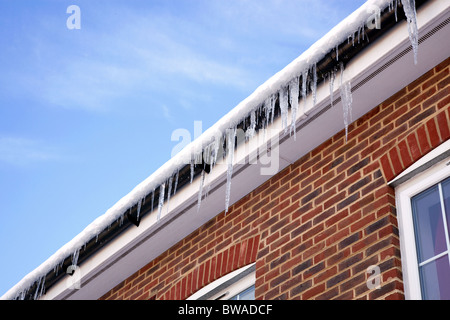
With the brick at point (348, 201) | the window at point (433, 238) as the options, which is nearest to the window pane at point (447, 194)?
the window at point (433, 238)

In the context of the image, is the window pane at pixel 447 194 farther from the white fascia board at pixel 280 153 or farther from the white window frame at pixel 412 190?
the white fascia board at pixel 280 153

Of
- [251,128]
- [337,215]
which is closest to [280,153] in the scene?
[251,128]

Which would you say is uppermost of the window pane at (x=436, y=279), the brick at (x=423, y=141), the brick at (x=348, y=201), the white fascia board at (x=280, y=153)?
the white fascia board at (x=280, y=153)

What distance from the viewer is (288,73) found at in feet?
18.1

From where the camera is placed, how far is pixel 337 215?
5.42m

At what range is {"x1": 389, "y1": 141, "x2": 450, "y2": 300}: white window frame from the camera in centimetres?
477

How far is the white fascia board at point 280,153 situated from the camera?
5.23m

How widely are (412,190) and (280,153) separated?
1.23 metres

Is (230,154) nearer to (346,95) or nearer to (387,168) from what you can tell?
(346,95)

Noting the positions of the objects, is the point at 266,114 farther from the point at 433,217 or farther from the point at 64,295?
the point at 64,295

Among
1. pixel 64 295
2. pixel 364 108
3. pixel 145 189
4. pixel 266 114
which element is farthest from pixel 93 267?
pixel 364 108

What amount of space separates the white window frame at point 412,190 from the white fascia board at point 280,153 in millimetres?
660

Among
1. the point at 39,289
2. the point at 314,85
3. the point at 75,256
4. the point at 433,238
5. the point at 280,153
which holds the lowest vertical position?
the point at 433,238

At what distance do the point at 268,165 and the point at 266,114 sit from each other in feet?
1.67
